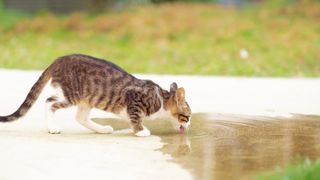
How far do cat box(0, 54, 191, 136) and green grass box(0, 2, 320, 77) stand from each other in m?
6.67

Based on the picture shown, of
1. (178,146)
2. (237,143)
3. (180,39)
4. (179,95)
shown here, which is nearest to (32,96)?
(179,95)

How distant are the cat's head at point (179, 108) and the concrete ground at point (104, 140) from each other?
33 centimetres

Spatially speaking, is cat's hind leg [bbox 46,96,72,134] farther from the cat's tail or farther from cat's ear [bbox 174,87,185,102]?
cat's ear [bbox 174,87,185,102]

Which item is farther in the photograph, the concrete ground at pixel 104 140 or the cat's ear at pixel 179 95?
the cat's ear at pixel 179 95

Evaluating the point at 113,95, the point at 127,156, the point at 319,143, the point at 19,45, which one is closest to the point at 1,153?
the point at 127,156

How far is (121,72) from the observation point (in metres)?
7.22

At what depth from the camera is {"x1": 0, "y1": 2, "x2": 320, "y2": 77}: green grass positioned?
14.8 meters

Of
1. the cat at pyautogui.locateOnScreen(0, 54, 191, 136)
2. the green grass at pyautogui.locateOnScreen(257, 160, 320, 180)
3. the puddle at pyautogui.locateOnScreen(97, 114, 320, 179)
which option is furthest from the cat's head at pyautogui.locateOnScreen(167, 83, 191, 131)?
the green grass at pyautogui.locateOnScreen(257, 160, 320, 180)

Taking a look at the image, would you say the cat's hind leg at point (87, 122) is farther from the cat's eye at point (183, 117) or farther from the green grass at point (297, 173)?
the green grass at point (297, 173)

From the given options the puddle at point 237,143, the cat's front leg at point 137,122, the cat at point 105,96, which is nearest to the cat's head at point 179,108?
the cat at point 105,96

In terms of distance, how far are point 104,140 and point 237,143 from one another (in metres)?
1.20

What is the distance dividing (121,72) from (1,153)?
5.57 feet

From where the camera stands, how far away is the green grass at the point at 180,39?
14.8 m

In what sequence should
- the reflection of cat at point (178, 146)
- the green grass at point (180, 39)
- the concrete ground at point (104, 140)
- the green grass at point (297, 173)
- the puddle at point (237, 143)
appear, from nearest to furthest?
the green grass at point (297, 173)
the concrete ground at point (104, 140)
the puddle at point (237, 143)
the reflection of cat at point (178, 146)
the green grass at point (180, 39)
